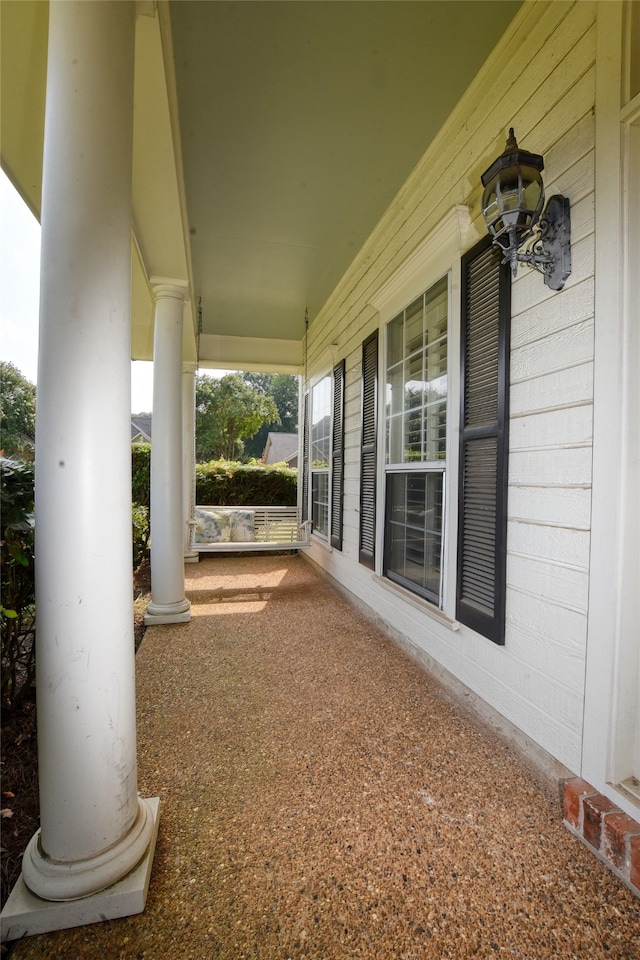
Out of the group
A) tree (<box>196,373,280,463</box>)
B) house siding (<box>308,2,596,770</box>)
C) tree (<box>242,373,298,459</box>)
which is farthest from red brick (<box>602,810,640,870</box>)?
tree (<box>242,373,298,459</box>)

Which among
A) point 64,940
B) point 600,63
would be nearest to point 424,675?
point 64,940

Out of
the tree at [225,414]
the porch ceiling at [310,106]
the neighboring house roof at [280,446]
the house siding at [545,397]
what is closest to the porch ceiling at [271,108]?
the porch ceiling at [310,106]

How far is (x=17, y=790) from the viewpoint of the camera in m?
1.62

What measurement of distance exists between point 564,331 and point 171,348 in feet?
9.14

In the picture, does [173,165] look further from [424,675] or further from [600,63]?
[424,675]

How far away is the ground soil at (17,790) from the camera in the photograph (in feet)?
4.30

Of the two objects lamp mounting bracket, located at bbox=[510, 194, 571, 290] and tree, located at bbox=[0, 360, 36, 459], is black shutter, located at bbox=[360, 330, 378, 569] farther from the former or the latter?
tree, located at bbox=[0, 360, 36, 459]

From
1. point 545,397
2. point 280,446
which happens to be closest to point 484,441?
point 545,397

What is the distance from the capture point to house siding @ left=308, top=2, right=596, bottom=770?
1557 mm

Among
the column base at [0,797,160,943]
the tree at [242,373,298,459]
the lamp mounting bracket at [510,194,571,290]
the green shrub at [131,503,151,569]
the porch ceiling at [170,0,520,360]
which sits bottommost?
the column base at [0,797,160,943]

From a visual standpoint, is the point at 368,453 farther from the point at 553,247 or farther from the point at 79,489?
the point at 79,489

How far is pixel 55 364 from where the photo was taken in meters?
1.10

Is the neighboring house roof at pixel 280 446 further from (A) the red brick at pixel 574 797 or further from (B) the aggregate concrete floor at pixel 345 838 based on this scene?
(A) the red brick at pixel 574 797

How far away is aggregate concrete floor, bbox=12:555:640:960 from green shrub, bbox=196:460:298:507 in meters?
5.15
